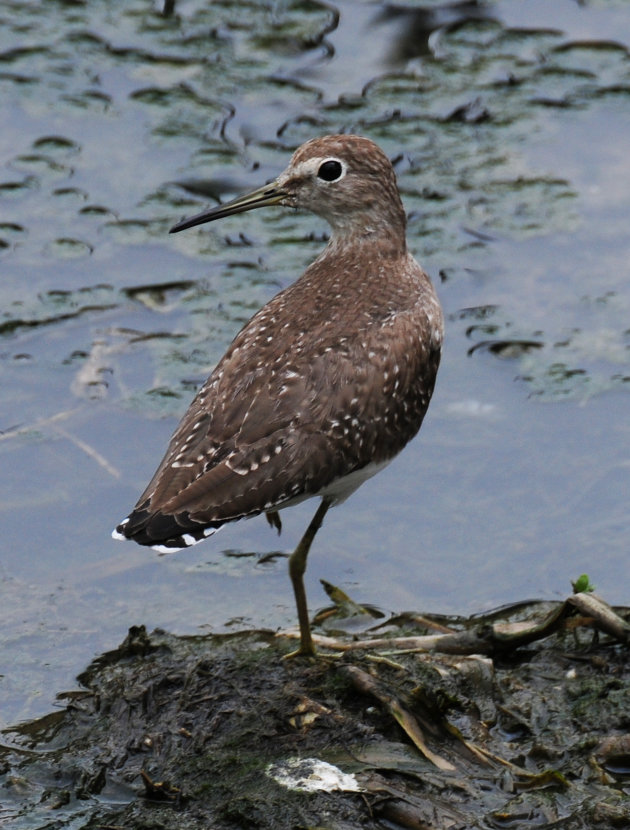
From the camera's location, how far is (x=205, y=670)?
5.31 m

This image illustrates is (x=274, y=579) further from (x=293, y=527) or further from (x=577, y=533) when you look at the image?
(x=577, y=533)

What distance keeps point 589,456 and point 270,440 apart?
2.40 m

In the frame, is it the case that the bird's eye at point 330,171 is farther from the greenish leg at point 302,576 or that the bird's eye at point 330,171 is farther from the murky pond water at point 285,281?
the murky pond water at point 285,281

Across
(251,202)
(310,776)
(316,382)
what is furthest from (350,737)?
(251,202)

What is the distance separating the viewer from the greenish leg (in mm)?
5613

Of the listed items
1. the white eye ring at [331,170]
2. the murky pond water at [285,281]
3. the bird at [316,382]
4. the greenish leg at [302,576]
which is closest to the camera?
the bird at [316,382]

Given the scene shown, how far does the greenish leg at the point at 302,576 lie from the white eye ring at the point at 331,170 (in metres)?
1.35

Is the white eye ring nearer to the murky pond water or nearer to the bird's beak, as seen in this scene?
the bird's beak

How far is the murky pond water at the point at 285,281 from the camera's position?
6.57 m

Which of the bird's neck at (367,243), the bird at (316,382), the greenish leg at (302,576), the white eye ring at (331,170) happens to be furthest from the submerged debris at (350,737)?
the white eye ring at (331,170)

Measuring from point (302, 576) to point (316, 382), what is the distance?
2.76 feet

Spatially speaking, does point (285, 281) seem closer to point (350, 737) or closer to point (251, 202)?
point (251, 202)

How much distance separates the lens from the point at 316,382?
534 centimetres

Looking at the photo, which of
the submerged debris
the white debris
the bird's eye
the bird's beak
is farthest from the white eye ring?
the white debris
